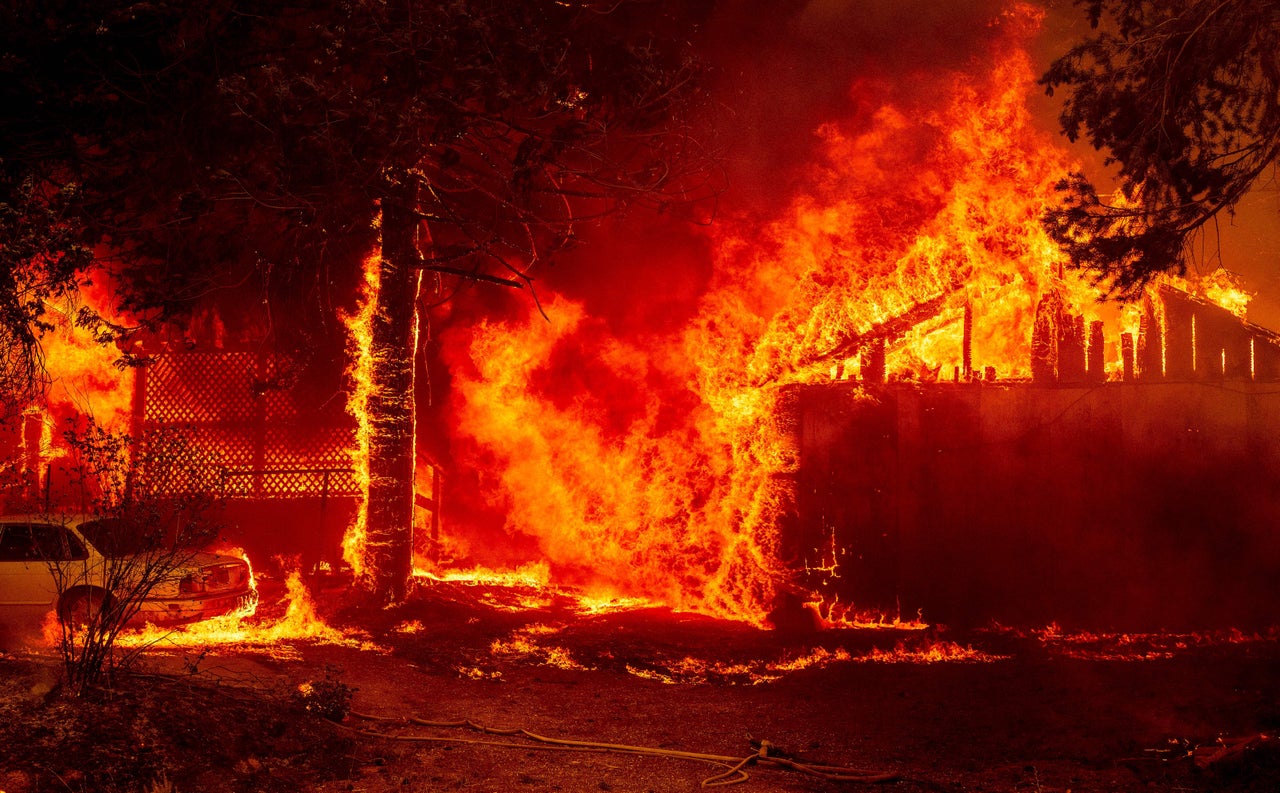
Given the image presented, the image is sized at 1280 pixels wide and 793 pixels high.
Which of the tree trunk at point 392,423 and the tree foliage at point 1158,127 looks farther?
the tree trunk at point 392,423

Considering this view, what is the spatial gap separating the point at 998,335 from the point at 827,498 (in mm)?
2949

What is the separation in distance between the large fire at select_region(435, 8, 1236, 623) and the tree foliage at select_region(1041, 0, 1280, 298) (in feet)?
9.30

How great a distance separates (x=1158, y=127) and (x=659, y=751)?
559cm

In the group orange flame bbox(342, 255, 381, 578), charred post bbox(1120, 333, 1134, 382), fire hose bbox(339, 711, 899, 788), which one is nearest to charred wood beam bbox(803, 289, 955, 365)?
charred post bbox(1120, 333, 1134, 382)

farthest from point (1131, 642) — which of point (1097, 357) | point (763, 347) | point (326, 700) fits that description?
point (326, 700)

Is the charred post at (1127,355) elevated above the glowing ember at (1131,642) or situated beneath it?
elevated above

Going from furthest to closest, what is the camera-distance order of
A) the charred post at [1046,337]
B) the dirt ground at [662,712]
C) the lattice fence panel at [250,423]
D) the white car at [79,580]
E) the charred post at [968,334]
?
the lattice fence panel at [250,423] < the charred post at [968,334] < the charred post at [1046,337] < the white car at [79,580] < the dirt ground at [662,712]

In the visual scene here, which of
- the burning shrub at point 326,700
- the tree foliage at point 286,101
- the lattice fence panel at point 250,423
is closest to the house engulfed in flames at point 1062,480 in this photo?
the tree foliage at point 286,101

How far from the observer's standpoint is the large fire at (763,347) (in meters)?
10.1

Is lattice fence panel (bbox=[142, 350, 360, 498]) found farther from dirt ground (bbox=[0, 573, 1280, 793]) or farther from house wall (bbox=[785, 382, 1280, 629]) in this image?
house wall (bbox=[785, 382, 1280, 629])

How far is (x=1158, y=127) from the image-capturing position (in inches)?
257

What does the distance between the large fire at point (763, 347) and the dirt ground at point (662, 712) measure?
212 cm

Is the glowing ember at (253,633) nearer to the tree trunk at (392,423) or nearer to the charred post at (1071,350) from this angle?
the tree trunk at (392,423)

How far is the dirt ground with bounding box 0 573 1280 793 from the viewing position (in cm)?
514
